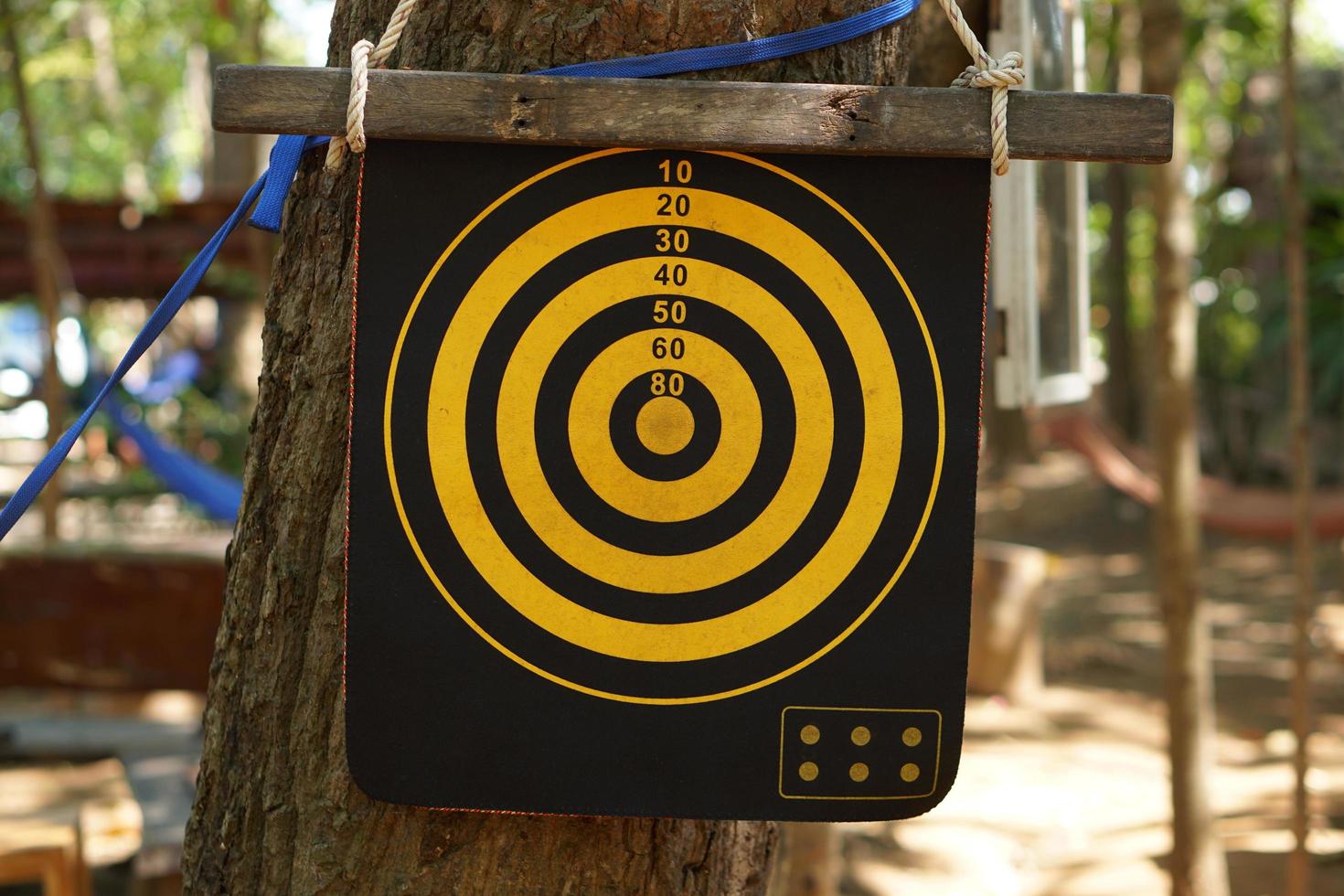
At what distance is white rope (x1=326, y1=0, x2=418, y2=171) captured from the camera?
115 centimetres

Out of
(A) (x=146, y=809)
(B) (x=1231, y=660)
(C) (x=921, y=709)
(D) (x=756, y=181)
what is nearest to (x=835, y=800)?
(C) (x=921, y=709)

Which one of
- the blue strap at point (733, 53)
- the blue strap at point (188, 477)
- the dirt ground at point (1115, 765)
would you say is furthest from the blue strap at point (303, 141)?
the blue strap at point (188, 477)

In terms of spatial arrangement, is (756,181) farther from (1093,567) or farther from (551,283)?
(1093,567)

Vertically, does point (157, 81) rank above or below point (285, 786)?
above

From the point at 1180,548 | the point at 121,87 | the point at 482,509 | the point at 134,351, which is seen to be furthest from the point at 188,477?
the point at 121,87

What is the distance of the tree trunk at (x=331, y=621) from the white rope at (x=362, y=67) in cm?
10

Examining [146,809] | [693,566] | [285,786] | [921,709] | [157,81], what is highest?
[157,81]

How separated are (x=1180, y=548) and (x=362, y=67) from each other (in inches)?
123

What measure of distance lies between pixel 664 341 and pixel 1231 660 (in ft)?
23.9

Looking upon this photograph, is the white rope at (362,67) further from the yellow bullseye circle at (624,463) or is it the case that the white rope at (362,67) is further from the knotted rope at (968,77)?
the yellow bullseye circle at (624,463)

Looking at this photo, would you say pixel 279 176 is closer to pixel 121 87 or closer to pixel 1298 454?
pixel 1298 454

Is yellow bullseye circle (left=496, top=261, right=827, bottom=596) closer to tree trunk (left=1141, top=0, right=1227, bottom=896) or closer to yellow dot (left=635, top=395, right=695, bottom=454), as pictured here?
yellow dot (left=635, top=395, right=695, bottom=454)

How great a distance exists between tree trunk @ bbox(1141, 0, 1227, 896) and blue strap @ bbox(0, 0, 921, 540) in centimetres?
260

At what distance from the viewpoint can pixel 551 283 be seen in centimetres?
120
